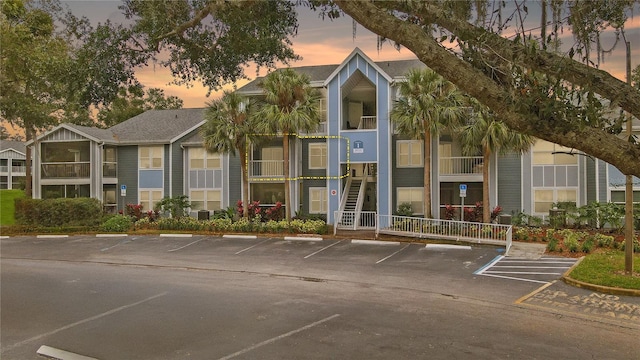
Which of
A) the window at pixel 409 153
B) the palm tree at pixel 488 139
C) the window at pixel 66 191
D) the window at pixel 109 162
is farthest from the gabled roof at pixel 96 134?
the palm tree at pixel 488 139

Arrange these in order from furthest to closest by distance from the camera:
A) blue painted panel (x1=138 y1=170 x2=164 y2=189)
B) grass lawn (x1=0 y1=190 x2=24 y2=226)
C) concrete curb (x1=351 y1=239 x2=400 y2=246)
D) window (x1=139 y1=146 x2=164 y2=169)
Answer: grass lawn (x1=0 y1=190 x2=24 y2=226), window (x1=139 y1=146 x2=164 y2=169), blue painted panel (x1=138 y1=170 x2=164 y2=189), concrete curb (x1=351 y1=239 x2=400 y2=246)

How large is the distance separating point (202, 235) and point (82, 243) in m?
5.79

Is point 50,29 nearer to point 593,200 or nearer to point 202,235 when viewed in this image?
point 202,235

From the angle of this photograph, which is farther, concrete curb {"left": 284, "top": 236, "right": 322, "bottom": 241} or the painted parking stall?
concrete curb {"left": 284, "top": 236, "right": 322, "bottom": 241}

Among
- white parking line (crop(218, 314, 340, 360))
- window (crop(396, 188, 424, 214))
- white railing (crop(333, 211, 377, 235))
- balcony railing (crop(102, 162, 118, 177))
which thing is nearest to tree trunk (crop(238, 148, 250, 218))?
white railing (crop(333, 211, 377, 235))

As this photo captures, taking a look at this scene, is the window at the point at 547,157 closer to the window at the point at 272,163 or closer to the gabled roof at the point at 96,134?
the window at the point at 272,163

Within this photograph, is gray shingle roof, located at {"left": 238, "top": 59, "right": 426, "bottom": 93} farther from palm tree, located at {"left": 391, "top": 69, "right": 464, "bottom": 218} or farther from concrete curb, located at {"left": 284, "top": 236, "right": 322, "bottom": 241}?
concrete curb, located at {"left": 284, "top": 236, "right": 322, "bottom": 241}

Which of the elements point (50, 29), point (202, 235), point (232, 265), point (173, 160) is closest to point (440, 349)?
point (232, 265)

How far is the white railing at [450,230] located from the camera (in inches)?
874

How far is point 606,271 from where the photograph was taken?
50.8 feet

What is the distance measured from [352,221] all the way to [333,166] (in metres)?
3.39

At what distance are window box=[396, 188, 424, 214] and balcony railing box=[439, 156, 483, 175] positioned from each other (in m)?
1.72

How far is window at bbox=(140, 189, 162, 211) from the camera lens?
3316cm

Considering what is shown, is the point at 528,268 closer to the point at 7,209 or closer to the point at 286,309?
the point at 286,309
